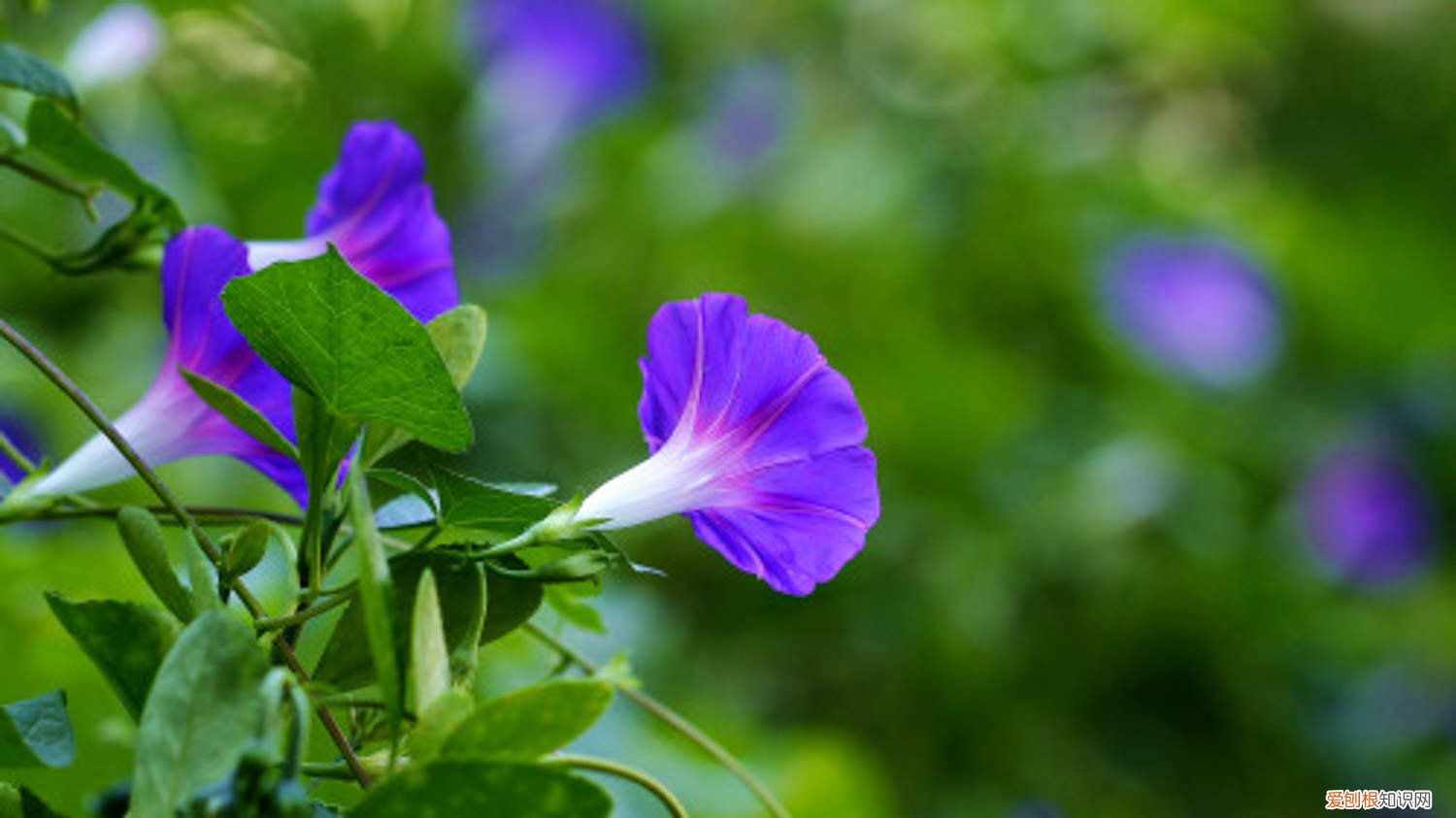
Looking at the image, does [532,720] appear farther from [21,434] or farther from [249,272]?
[21,434]

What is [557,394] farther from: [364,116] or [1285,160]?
[1285,160]

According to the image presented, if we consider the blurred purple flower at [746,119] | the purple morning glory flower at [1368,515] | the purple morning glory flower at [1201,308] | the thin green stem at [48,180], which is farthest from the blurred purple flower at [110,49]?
the purple morning glory flower at [1368,515]

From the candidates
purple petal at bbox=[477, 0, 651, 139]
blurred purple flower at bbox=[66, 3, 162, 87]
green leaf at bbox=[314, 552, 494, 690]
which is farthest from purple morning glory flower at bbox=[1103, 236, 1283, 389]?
green leaf at bbox=[314, 552, 494, 690]

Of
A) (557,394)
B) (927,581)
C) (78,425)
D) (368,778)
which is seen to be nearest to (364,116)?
(557,394)

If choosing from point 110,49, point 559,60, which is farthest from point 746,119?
point 110,49

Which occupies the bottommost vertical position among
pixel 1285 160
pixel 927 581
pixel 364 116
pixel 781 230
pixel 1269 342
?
pixel 927 581

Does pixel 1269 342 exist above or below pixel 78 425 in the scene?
above

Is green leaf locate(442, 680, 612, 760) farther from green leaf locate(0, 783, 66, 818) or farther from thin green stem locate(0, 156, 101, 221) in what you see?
thin green stem locate(0, 156, 101, 221)
